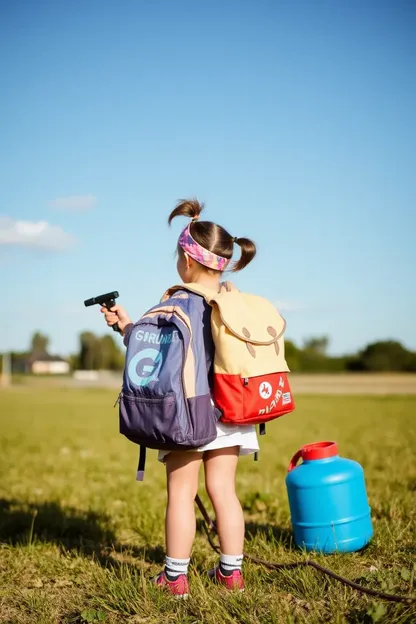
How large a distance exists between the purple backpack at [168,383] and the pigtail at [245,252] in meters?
0.48

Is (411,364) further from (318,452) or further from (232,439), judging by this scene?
(232,439)

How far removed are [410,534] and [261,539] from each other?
96cm

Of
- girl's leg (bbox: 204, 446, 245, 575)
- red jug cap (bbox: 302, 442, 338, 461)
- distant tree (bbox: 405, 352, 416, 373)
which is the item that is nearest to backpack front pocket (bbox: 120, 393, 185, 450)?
girl's leg (bbox: 204, 446, 245, 575)

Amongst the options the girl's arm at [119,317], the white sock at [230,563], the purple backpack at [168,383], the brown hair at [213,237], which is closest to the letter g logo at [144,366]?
the purple backpack at [168,383]

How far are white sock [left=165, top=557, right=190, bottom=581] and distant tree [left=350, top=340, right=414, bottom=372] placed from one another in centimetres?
7609

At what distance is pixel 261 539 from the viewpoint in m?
3.96

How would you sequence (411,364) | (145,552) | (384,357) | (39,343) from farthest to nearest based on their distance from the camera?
(39,343) < (384,357) < (411,364) < (145,552)

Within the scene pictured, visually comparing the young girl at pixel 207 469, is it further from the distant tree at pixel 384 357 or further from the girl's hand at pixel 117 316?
the distant tree at pixel 384 357

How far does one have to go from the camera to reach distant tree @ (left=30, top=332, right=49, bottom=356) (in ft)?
521

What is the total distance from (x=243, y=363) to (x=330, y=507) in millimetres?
1134

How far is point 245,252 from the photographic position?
3.56 meters

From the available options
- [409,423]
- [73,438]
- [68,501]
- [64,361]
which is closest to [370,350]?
[409,423]

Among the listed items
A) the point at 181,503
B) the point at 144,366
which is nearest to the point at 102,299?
the point at 144,366

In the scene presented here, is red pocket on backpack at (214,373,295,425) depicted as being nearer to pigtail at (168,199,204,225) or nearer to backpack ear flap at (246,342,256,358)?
backpack ear flap at (246,342,256,358)
